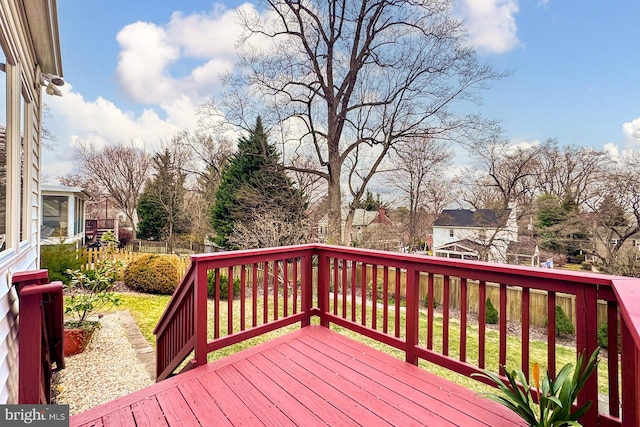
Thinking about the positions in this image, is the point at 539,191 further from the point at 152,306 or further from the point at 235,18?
the point at 152,306

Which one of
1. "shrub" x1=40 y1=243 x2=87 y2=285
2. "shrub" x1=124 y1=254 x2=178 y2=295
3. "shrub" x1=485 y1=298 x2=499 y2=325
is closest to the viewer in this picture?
"shrub" x1=40 y1=243 x2=87 y2=285

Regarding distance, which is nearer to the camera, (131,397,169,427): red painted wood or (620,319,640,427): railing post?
(620,319,640,427): railing post

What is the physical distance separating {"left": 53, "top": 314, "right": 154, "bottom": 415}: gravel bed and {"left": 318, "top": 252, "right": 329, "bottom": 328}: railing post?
2.32 metres

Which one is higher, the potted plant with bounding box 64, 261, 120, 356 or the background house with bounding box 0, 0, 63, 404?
the background house with bounding box 0, 0, 63, 404

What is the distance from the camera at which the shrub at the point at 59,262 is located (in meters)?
6.14

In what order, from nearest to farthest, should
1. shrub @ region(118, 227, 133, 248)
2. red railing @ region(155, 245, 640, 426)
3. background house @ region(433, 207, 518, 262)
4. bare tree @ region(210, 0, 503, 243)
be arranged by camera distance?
red railing @ region(155, 245, 640, 426) → bare tree @ region(210, 0, 503, 243) → background house @ region(433, 207, 518, 262) → shrub @ region(118, 227, 133, 248)

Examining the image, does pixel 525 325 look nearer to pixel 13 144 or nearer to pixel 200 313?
pixel 200 313

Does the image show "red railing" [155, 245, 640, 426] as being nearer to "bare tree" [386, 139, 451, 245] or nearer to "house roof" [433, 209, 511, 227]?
"bare tree" [386, 139, 451, 245]

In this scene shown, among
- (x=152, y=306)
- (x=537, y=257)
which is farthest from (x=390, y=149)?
(x=152, y=306)

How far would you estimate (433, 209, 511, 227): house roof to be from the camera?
10.9 m

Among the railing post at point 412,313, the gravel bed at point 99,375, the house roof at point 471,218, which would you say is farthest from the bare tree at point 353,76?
the railing post at point 412,313

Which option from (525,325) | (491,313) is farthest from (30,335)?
(491,313)

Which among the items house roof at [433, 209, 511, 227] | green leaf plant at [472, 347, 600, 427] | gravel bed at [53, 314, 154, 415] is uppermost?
house roof at [433, 209, 511, 227]

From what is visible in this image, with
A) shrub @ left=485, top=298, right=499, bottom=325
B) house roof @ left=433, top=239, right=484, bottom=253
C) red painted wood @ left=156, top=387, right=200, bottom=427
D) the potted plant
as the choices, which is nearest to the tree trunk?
shrub @ left=485, top=298, right=499, bottom=325
